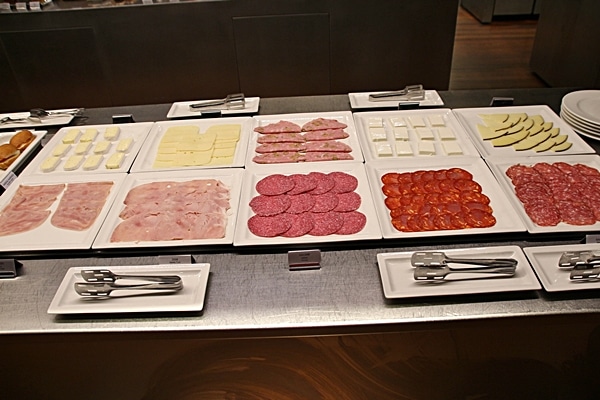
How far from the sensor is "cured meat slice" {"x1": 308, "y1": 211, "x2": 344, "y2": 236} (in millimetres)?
1289

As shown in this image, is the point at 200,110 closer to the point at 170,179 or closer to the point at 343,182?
the point at 170,179

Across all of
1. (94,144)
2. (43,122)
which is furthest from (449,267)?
(43,122)

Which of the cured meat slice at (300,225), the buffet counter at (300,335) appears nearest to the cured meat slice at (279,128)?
the cured meat slice at (300,225)

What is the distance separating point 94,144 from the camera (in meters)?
1.78

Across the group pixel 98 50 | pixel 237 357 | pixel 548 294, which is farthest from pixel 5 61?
pixel 548 294

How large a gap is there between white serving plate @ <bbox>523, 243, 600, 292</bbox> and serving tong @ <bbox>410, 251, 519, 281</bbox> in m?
0.07

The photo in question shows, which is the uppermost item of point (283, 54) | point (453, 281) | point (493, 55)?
point (453, 281)

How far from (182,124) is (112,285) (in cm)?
90

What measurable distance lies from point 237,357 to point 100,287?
0.40 metres

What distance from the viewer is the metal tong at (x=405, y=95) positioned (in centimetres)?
197

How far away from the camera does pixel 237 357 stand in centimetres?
126

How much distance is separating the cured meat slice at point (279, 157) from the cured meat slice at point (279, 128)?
162 millimetres

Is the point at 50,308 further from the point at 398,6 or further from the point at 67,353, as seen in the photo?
the point at 398,6

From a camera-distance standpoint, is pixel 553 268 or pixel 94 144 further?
pixel 94 144
